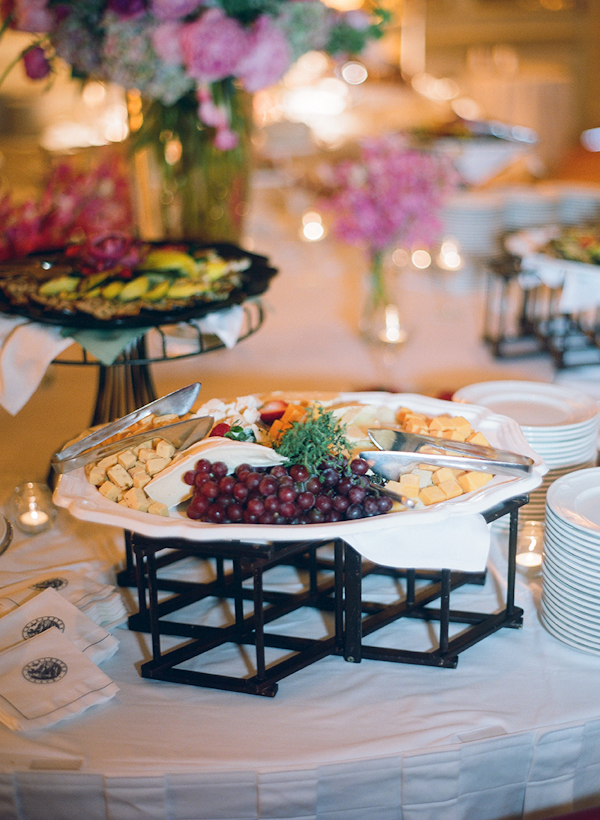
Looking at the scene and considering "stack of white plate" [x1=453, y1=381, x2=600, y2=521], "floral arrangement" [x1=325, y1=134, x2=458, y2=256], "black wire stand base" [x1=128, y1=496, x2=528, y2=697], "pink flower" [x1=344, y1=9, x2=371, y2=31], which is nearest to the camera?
"black wire stand base" [x1=128, y1=496, x2=528, y2=697]

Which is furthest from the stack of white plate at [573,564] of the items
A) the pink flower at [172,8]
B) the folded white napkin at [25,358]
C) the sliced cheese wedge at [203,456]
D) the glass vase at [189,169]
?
the glass vase at [189,169]

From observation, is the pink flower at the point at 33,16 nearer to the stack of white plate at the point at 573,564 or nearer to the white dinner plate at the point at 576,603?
the stack of white plate at the point at 573,564

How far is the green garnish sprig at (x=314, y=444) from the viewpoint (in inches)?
43.6

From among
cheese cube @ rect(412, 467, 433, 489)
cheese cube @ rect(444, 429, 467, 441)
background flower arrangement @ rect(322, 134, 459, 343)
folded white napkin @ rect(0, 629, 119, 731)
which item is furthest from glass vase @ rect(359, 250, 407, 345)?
folded white napkin @ rect(0, 629, 119, 731)

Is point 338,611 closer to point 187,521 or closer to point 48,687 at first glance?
point 187,521

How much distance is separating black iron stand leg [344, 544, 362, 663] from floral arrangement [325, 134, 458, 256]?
1420 mm

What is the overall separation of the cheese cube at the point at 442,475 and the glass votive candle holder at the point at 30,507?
0.88m

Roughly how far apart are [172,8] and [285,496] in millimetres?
1219

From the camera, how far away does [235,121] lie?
2.21 metres

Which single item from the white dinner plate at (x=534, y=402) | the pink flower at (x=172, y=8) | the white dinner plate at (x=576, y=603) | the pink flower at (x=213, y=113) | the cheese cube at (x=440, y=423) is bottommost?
the white dinner plate at (x=576, y=603)

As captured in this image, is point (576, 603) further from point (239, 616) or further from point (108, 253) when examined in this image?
point (108, 253)

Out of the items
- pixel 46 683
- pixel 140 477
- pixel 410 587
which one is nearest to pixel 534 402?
pixel 410 587

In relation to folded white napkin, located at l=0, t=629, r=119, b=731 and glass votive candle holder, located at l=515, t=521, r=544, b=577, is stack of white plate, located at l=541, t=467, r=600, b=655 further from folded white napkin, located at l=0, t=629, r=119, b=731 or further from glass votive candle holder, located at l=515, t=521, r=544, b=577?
folded white napkin, located at l=0, t=629, r=119, b=731

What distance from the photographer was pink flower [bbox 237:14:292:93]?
1758mm
